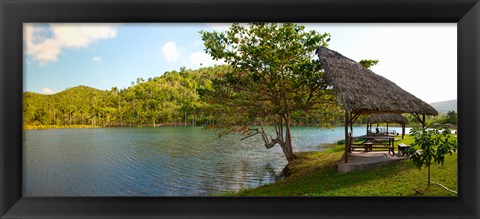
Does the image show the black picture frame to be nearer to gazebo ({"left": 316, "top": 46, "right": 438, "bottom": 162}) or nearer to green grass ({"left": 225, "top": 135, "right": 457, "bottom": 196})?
green grass ({"left": 225, "top": 135, "right": 457, "bottom": 196})

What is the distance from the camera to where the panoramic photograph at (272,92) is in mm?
3338

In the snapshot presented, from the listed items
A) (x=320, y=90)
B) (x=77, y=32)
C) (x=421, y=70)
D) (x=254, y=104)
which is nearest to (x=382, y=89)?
(x=421, y=70)

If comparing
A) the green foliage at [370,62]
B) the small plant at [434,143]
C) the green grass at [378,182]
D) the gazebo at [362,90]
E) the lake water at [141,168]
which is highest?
the green foliage at [370,62]

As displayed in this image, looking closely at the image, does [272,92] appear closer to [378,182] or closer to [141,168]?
[378,182]

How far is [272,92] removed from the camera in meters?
5.92

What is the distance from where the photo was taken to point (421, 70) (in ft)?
15.2

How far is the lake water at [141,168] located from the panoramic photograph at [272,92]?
49 millimetres

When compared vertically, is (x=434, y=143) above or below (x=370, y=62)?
below

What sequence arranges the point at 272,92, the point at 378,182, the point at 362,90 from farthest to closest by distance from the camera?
the point at 272,92
the point at 362,90
the point at 378,182

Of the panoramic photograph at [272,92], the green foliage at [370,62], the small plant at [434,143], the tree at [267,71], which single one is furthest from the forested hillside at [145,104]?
the small plant at [434,143]

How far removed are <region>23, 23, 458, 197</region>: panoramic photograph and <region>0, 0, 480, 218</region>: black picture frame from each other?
0.11 metres
